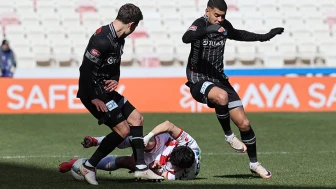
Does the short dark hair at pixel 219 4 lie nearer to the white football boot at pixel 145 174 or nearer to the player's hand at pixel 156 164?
the player's hand at pixel 156 164

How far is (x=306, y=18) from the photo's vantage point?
29.2 m

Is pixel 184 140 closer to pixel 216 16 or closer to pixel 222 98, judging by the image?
pixel 222 98

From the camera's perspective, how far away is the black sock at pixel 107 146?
9.12m

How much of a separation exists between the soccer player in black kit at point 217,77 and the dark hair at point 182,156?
812 millimetres

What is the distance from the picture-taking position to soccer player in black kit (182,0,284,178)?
9.73 m

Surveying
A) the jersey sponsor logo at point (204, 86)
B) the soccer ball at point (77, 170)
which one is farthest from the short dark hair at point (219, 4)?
the soccer ball at point (77, 170)

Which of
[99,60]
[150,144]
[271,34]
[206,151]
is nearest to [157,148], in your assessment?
[150,144]

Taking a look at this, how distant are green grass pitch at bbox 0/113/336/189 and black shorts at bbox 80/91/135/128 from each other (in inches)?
28.3

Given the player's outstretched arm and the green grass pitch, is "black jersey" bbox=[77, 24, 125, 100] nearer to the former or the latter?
the player's outstretched arm

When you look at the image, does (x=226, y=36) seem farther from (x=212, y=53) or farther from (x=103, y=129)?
(x=103, y=129)

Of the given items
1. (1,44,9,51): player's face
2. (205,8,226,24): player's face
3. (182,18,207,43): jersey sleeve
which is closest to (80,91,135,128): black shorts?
(182,18,207,43): jersey sleeve

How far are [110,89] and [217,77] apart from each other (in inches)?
66.0

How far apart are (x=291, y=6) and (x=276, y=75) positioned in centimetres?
625

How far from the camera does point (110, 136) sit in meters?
9.14
